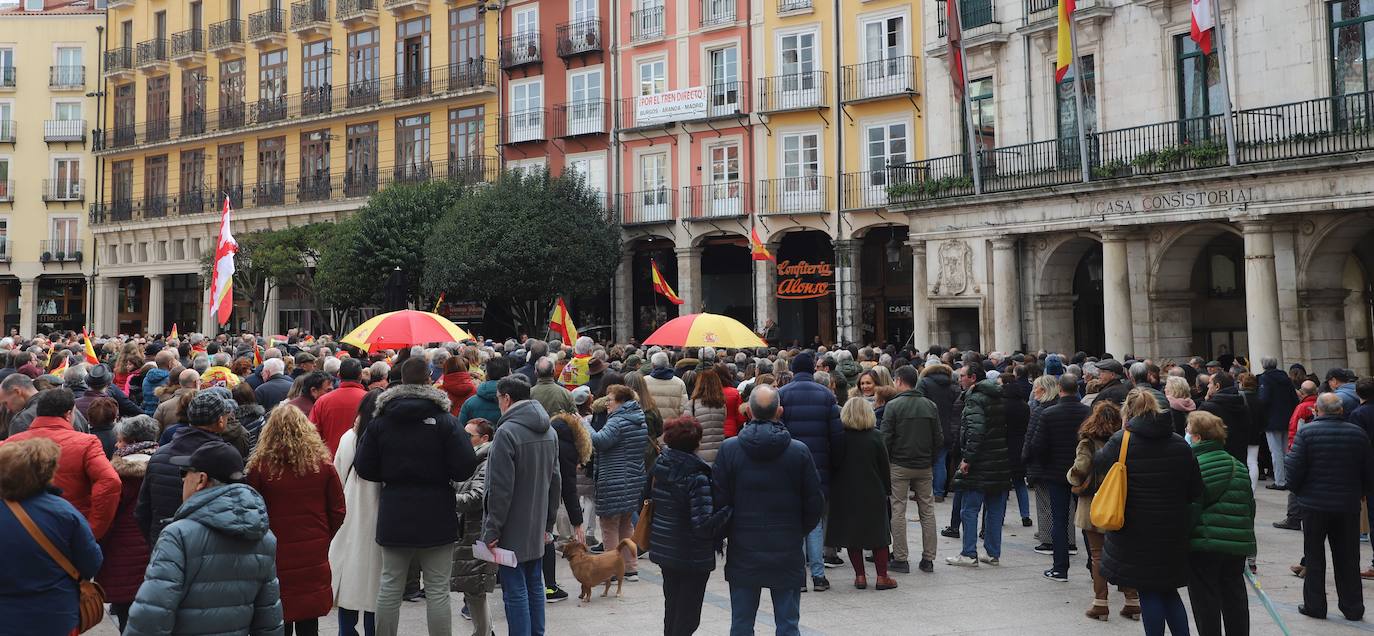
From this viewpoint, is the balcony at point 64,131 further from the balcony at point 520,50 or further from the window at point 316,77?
the balcony at point 520,50

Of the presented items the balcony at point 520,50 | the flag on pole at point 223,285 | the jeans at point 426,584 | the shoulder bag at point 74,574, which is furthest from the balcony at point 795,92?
the shoulder bag at point 74,574

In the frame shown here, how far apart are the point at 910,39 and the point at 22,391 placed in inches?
1007

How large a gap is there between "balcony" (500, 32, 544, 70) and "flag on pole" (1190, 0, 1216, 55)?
2270 centimetres

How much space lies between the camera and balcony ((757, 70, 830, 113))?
32406 millimetres

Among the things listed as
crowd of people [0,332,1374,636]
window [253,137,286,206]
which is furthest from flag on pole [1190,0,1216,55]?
window [253,137,286,206]

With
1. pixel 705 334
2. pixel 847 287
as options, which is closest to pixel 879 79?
pixel 847 287

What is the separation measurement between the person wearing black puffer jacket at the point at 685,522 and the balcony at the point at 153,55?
160 feet

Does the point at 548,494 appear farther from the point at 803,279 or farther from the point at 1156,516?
the point at 803,279

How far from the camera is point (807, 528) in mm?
7113

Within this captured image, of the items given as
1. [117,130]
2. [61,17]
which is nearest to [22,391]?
[117,130]

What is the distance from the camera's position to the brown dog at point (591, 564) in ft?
30.1

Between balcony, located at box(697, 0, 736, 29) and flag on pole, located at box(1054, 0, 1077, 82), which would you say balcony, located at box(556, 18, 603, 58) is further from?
flag on pole, located at box(1054, 0, 1077, 82)

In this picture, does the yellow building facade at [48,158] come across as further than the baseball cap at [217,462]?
Yes

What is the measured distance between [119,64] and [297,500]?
2038 inches
